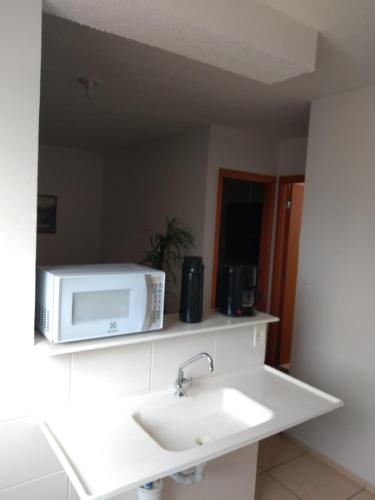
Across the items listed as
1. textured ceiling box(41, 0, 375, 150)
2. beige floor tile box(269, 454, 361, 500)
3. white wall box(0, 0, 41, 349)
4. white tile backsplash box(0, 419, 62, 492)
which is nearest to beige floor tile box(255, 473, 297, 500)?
beige floor tile box(269, 454, 361, 500)

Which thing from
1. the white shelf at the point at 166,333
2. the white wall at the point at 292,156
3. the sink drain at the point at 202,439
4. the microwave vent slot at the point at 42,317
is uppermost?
the white wall at the point at 292,156

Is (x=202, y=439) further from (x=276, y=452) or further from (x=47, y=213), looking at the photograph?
(x=47, y=213)

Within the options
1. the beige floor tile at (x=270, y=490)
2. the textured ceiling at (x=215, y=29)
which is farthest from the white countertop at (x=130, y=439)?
the textured ceiling at (x=215, y=29)

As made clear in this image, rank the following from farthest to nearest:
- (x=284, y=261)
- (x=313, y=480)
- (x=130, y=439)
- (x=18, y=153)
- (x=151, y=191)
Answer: (x=151, y=191) < (x=284, y=261) < (x=313, y=480) < (x=130, y=439) < (x=18, y=153)

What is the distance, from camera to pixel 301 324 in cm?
295

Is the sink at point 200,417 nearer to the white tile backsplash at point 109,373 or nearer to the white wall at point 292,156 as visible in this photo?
the white tile backsplash at point 109,373

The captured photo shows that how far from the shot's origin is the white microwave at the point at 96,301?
1.44 meters

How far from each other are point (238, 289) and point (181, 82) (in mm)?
1417

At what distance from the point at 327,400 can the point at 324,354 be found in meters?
1.05

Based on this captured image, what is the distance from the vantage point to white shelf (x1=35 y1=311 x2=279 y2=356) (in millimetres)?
1467

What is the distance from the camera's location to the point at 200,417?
71.5 inches

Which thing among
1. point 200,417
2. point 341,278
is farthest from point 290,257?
point 200,417

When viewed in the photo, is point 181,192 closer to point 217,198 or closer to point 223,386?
point 217,198

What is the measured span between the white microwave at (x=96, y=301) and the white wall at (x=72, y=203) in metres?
4.03
